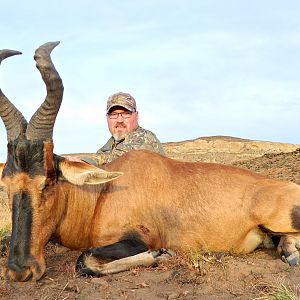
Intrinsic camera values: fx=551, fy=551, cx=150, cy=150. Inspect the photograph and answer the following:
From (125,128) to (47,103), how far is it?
3.21 m

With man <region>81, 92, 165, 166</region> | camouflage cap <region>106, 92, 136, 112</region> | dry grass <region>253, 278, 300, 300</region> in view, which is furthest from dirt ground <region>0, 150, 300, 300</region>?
camouflage cap <region>106, 92, 136, 112</region>

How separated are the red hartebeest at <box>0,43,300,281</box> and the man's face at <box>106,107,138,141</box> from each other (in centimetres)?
216

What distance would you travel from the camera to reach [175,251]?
6492mm

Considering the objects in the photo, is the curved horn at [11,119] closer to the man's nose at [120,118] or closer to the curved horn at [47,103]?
the curved horn at [47,103]

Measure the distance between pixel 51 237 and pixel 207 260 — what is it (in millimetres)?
1743

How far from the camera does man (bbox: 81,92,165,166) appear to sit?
892cm

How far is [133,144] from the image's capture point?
8.94 m

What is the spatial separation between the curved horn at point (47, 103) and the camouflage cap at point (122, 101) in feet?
9.68

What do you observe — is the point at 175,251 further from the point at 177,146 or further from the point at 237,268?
the point at 177,146

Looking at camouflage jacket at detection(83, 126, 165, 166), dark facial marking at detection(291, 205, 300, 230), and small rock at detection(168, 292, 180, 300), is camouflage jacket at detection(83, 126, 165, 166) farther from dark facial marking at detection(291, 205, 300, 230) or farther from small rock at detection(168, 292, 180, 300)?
small rock at detection(168, 292, 180, 300)

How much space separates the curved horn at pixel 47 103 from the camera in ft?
18.9

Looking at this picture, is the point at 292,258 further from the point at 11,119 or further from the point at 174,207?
the point at 11,119

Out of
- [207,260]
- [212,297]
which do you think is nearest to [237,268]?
[207,260]

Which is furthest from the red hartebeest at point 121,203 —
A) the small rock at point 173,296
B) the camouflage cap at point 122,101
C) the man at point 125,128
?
the camouflage cap at point 122,101
